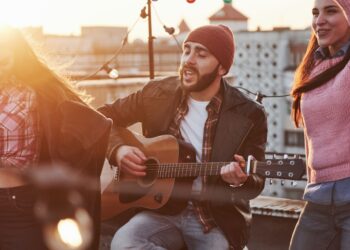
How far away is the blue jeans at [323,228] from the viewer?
105 inches

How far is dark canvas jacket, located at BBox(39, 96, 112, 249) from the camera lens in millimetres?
3182

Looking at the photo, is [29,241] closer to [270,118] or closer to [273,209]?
[273,209]

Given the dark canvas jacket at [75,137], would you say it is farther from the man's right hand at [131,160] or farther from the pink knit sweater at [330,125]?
the pink knit sweater at [330,125]

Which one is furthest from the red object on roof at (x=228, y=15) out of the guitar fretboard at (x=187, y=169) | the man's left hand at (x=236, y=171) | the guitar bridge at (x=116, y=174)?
the man's left hand at (x=236, y=171)

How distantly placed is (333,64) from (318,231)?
701 mm

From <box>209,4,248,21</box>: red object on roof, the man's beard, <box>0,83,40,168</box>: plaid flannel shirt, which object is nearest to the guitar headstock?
the man's beard

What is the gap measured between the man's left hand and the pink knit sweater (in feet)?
1.49

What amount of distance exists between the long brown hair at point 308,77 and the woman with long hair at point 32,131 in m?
0.99

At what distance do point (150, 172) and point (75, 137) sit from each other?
0.55 meters

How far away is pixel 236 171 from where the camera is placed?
124 inches

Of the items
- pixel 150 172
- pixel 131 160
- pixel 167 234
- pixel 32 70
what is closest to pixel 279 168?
pixel 167 234

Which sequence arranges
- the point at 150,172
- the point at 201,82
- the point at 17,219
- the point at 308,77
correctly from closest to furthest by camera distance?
the point at 308,77 → the point at 17,219 → the point at 201,82 → the point at 150,172

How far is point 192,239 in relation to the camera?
3355 millimetres

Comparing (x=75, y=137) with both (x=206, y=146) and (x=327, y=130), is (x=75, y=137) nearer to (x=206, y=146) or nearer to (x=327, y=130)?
(x=206, y=146)
